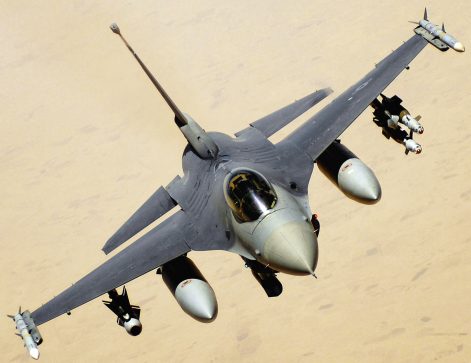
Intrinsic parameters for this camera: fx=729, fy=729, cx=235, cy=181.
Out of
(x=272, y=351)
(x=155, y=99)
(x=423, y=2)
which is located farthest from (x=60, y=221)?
(x=423, y=2)

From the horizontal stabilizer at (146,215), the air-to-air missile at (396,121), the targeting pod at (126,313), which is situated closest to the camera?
the targeting pod at (126,313)

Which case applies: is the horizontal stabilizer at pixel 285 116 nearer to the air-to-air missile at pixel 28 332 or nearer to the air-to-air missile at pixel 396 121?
the air-to-air missile at pixel 396 121

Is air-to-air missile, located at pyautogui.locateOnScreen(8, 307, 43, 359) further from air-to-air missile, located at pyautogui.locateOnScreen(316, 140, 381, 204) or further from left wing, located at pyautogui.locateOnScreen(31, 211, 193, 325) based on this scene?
air-to-air missile, located at pyautogui.locateOnScreen(316, 140, 381, 204)

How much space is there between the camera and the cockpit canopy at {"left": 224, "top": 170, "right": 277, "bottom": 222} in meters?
19.5

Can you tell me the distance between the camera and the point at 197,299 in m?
20.4

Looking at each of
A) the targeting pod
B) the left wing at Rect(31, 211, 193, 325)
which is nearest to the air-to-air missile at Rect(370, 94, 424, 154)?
the left wing at Rect(31, 211, 193, 325)

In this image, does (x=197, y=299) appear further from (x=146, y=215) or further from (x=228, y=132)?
(x=228, y=132)

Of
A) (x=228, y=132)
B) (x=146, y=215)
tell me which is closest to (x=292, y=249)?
(x=146, y=215)

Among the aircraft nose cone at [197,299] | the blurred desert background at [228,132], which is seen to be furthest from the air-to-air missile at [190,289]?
the blurred desert background at [228,132]

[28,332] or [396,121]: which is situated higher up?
[28,332]

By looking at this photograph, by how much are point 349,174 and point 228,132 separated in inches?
382

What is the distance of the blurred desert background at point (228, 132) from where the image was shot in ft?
74.1

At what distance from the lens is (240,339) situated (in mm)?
23000

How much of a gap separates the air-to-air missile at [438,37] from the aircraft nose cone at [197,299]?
40.3 feet
